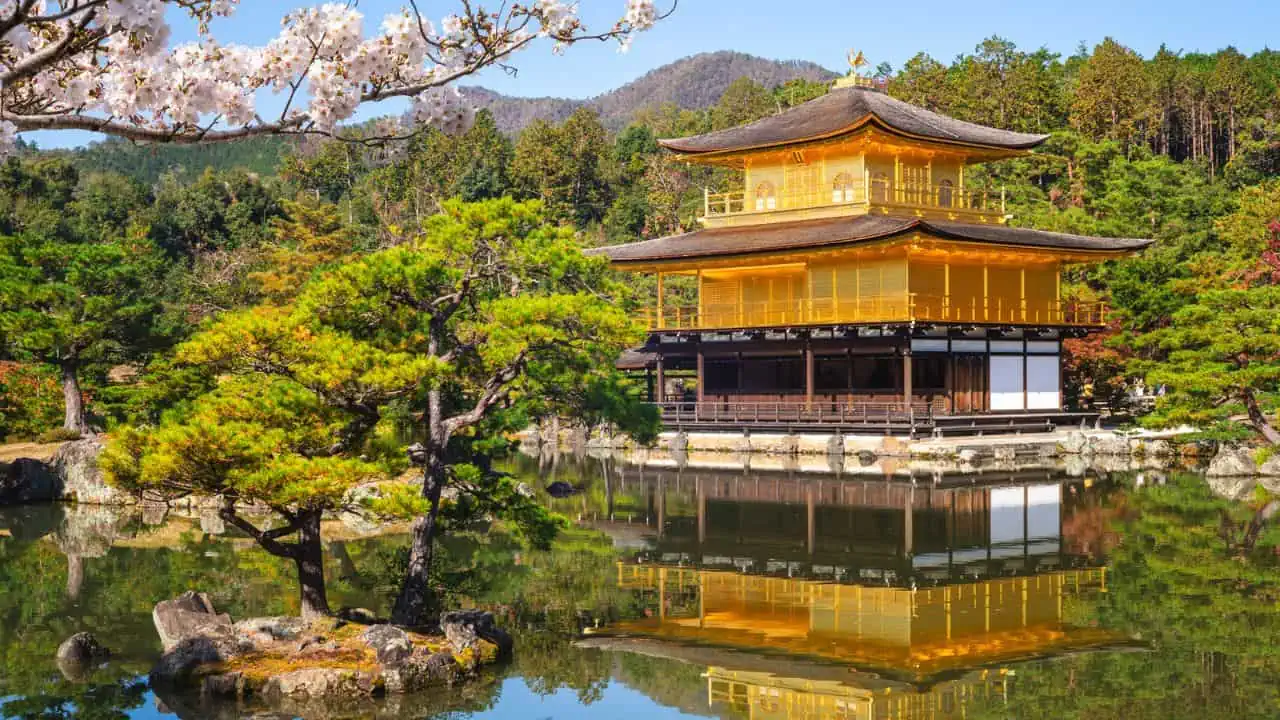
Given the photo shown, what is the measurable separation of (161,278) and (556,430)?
19.7 metres

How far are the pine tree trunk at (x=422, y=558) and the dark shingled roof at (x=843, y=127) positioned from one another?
83.6ft

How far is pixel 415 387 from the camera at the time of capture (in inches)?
468

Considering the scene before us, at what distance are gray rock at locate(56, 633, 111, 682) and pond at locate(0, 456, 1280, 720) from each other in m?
0.15

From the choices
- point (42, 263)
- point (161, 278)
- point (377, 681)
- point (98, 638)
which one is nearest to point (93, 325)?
point (42, 263)

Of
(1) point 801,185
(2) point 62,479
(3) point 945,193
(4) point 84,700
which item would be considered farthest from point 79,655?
(3) point 945,193

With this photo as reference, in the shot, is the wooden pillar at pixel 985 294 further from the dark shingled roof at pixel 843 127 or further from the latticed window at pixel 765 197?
the latticed window at pixel 765 197

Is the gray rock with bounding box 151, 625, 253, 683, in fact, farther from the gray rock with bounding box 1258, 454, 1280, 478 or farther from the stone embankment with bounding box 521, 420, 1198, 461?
the gray rock with bounding box 1258, 454, 1280, 478

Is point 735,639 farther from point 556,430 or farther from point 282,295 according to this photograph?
point 282,295

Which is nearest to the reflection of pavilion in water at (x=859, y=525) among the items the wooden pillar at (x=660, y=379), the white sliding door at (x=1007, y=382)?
the white sliding door at (x=1007, y=382)

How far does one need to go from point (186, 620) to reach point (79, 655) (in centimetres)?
109

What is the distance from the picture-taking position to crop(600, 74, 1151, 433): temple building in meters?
34.6

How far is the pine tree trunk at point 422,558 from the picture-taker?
12.2m

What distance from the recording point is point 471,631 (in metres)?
12.0

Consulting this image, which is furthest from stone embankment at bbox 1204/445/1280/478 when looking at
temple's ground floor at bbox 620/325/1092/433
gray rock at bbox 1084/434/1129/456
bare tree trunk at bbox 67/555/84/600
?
bare tree trunk at bbox 67/555/84/600
